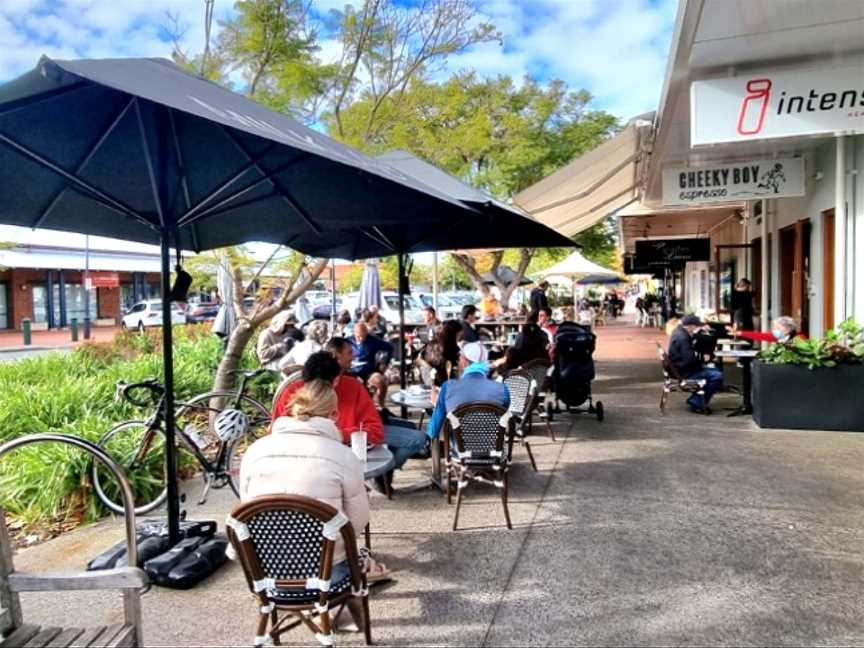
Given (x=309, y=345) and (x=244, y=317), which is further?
(x=244, y=317)

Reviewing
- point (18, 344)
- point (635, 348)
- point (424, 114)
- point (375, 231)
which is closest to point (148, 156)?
point (375, 231)

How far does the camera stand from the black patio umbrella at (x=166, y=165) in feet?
7.96

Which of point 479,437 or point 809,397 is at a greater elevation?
point 479,437

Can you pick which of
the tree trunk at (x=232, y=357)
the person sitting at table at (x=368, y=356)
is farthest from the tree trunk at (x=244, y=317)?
the person sitting at table at (x=368, y=356)

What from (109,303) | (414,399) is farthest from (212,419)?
(109,303)

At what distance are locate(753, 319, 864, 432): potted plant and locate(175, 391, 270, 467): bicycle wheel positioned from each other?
5384 mm

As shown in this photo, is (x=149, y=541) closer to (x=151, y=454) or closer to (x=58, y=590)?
(x=58, y=590)

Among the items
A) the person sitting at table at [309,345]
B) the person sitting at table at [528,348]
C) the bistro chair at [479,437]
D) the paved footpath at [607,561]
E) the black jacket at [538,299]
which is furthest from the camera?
the black jacket at [538,299]

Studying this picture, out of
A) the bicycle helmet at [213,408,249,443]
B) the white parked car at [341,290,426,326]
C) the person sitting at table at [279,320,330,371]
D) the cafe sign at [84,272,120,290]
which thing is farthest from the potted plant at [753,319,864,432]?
the cafe sign at [84,272,120,290]

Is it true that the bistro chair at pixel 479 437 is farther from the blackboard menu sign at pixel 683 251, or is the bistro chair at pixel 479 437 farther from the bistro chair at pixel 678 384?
the blackboard menu sign at pixel 683 251

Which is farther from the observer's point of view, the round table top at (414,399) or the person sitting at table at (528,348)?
the person sitting at table at (528,348)

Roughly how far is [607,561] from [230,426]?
9.61ft

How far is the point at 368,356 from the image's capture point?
786 centimetres

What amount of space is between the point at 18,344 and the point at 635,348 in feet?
71.7
